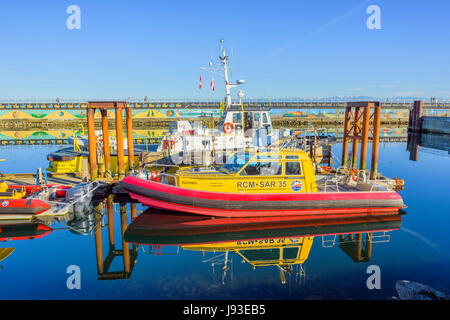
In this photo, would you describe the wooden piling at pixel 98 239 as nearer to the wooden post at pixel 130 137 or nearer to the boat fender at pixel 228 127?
the wooden post at pixel 130 137

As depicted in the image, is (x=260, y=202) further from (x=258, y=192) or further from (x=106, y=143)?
(x=106, y=143)

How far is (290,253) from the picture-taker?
9102 millimetres

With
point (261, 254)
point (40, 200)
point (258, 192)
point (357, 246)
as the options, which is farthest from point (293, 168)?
point (40, 200)

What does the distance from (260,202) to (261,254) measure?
8.24 ft

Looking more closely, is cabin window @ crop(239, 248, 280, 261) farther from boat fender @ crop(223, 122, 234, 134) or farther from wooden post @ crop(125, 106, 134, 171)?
boat fender @ crop(223, 122, 234, 134)

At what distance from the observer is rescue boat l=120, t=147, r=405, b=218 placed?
36.3ft

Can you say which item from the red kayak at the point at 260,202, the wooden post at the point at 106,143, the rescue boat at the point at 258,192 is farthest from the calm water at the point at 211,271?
the wooden post at the point at 106,143

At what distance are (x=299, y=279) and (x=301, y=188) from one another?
14.3 feet

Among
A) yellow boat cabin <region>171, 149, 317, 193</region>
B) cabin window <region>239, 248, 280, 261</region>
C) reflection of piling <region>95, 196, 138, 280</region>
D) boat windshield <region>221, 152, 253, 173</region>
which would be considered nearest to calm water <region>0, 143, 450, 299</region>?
reflection of piling <region>95, 196, 138, 280</region>
